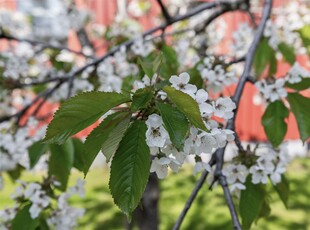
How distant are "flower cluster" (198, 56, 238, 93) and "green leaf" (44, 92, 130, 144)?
646 mm

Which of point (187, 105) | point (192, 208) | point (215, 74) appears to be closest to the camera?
point (187, 105)

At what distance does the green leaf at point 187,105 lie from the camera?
76cm

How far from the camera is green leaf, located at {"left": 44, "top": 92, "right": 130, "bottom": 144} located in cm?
79

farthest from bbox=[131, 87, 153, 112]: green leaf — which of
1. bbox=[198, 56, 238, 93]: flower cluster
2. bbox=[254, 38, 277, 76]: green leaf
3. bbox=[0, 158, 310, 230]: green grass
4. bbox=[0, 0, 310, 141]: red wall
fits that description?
bbox=[0, 0, 310, 141]: red wall

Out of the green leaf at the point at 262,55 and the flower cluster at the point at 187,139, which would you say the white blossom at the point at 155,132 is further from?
the green leaf at the point at 262,55

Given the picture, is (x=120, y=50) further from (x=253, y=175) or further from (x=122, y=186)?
(x=122, y=186)

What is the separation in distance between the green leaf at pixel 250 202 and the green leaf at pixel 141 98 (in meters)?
0.47

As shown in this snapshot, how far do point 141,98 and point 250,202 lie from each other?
50cm

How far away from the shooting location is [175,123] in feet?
2.55

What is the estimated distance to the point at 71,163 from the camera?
4.13ft

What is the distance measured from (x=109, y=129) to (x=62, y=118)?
9 centimetres

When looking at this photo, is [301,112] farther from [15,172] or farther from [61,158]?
[15,172]

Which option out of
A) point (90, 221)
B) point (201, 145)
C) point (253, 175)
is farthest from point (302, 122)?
point (90, 221)

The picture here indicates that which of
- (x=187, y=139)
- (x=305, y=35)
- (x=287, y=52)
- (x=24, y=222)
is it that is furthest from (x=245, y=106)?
(x=187, y=139)
